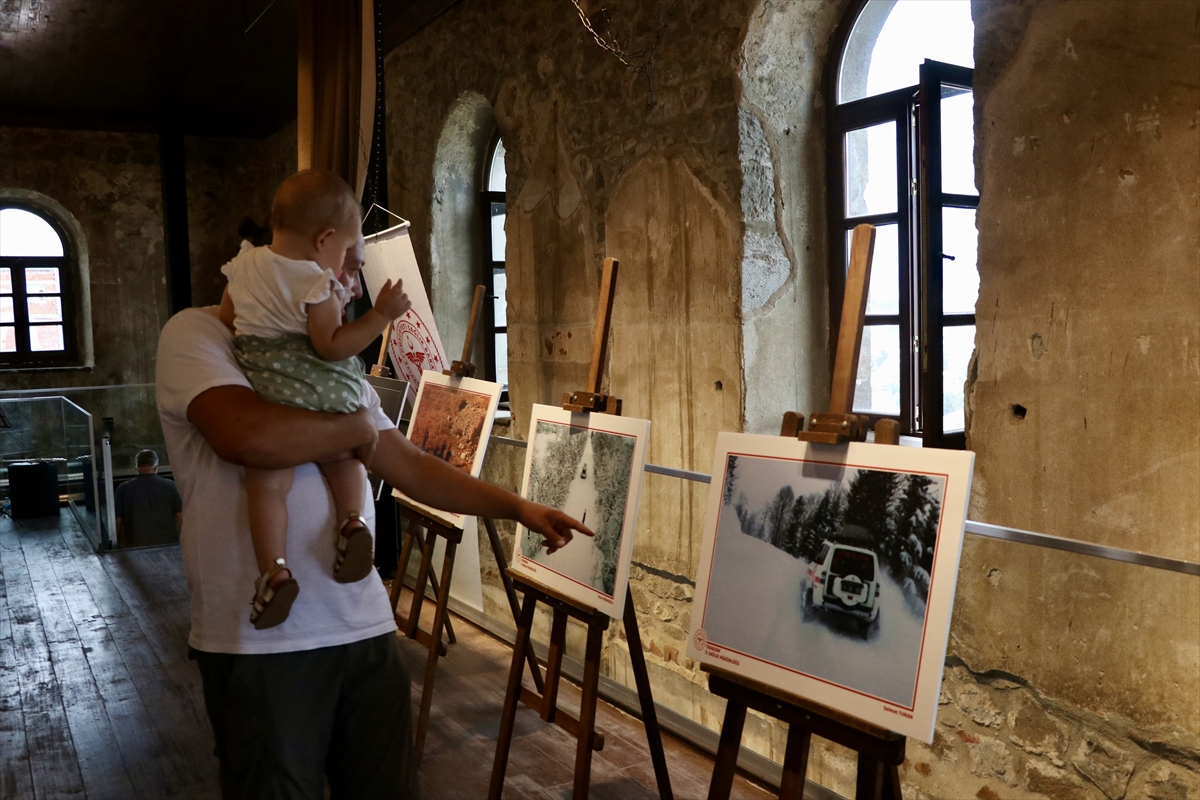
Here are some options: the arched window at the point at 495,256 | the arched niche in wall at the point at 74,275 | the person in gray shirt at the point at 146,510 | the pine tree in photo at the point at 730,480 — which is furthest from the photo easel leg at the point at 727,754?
the arched niche in wall at the point at 74,275

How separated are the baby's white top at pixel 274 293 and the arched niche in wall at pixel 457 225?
3987 millimetres

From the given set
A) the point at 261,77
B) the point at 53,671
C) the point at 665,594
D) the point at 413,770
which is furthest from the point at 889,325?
the point at 261,77

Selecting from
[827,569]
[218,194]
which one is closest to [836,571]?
[827,569]

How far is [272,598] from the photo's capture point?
55.8 inches

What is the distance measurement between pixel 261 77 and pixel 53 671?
4.66 metres

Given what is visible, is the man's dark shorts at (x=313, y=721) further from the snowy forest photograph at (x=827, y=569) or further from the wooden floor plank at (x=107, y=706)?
the wooden floor plank at (x=107, y=706)

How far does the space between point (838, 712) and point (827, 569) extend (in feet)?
0.84

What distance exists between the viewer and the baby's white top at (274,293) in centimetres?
156

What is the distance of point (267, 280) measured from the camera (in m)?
1.56

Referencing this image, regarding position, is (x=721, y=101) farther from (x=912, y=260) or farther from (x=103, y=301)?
(x=103, y=301)

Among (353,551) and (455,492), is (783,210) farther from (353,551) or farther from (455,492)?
(353,551)

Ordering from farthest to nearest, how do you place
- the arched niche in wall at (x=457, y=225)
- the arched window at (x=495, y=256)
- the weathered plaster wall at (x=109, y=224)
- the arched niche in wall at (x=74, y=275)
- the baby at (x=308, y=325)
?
the arched niche in wall at (x=74, y=275)
the weathered plaster wall at (x=109, y=224)
the arched window at (x=495, y=256)
the arched niche in wall at (x=457, y=225)
the baby at (x=308, y=325)

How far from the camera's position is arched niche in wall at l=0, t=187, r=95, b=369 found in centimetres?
916

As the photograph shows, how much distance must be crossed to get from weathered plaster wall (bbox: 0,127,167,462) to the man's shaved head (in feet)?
27.1
